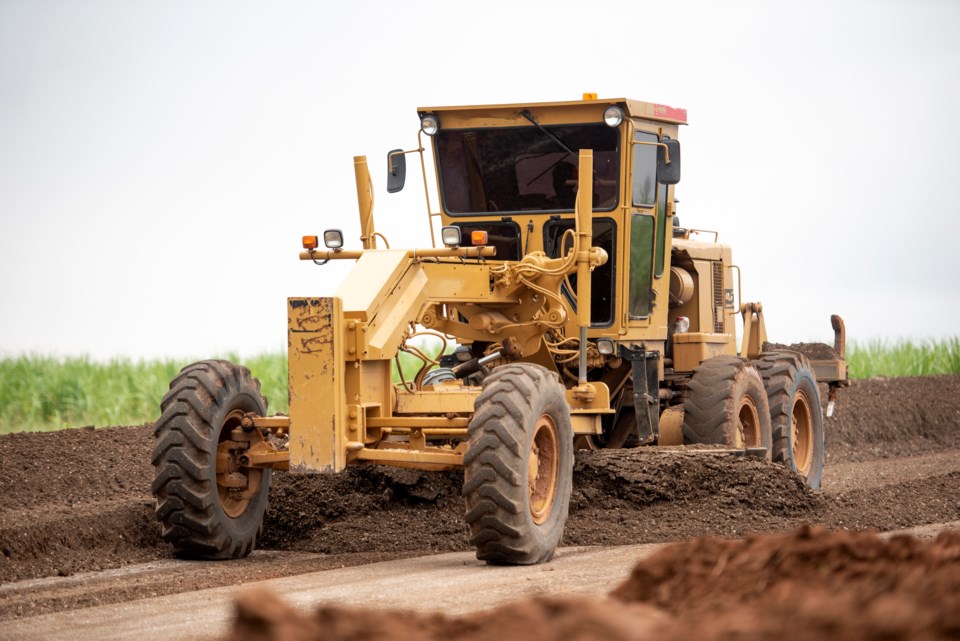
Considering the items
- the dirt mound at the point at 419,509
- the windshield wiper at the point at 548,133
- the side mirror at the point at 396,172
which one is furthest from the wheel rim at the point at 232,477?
the windshield wiper at the point at 548,133

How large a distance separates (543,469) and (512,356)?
187 centimetres

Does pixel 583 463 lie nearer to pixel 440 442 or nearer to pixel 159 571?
pixel 440 442

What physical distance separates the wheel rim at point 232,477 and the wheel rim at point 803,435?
20.8 feet

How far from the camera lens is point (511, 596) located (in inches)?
287

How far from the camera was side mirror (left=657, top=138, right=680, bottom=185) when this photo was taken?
1134cm

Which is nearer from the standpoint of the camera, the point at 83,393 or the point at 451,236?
the point at 451,236

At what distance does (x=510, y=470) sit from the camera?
8.37 metres

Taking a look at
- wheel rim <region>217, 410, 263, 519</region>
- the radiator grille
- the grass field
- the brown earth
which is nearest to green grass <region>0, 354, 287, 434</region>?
the grass field

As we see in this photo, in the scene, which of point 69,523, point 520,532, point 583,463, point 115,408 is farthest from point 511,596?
point 115,408

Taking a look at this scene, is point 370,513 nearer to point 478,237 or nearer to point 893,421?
point 478,237

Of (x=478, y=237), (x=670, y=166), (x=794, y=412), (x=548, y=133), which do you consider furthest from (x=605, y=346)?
(x=794, y=412)

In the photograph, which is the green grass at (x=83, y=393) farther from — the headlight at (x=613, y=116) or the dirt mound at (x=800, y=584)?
the dirt mound at (x=800, y=584)

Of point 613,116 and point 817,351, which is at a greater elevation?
point 613,116

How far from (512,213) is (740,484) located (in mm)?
2825
